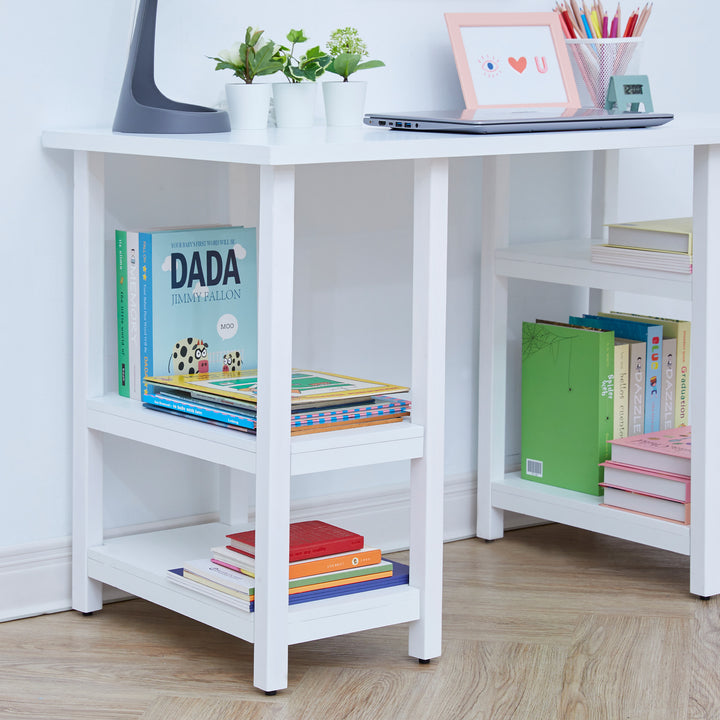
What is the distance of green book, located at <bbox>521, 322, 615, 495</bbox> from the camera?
6.81 feet

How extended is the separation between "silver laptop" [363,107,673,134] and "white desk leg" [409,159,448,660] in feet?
0.27

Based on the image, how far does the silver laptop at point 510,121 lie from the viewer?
1.59 m

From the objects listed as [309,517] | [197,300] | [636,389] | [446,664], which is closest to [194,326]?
[197,300]

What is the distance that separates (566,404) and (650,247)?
33 cm

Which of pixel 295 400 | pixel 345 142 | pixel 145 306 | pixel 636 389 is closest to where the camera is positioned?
pixel 345 142

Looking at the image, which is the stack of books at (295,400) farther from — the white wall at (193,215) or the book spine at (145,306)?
the white wall at (193,215)

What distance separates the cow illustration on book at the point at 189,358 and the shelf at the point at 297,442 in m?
0.08

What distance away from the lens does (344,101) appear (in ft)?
5.73

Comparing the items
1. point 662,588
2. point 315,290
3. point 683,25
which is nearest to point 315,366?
point 315,290

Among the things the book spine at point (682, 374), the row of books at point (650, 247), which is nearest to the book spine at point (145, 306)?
the row of books at point (650, 247)

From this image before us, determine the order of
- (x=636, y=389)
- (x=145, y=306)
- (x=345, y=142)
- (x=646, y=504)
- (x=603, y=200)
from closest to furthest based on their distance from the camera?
(x=345, y=142), (x=145, y=306), (x=646, y=504), (x=636, y=389), (x=603, y=200)

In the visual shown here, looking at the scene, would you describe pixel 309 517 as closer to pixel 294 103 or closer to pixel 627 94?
pixel 294 103

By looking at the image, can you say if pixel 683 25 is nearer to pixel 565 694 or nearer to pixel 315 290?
pixel 315 290

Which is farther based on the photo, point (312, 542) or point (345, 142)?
point (312, 542)
